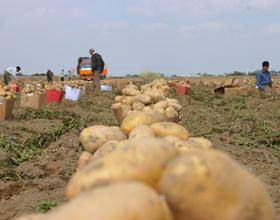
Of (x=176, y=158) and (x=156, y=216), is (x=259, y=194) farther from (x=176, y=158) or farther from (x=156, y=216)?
(x=156, y=216)

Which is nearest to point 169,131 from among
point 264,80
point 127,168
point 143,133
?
point 143,133

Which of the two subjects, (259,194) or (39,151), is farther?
(39,151)

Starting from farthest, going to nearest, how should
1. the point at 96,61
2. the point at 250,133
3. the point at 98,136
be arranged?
the point at 96,61 → the point at 250,133 → the point at 98,136

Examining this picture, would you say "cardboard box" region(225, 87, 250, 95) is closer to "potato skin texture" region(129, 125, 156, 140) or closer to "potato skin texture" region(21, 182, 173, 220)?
"potato skin texture" region(129, 125, 156, 140)

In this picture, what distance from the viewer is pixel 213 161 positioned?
8.59ft

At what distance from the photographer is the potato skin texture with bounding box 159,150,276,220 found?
2.50 meters

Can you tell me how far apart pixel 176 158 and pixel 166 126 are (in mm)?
1447

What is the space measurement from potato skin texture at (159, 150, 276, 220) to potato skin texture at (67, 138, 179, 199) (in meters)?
0.08

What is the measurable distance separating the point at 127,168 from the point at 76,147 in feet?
20.1

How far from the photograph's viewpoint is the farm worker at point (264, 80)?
56.4 feet

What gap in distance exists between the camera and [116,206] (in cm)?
212

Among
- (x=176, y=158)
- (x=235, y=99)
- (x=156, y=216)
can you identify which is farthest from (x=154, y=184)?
(x=235, y=99)

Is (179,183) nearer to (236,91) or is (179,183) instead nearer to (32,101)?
(32,101)

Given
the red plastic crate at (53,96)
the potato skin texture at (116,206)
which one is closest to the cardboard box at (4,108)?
the red plastic crate at (53,96)
